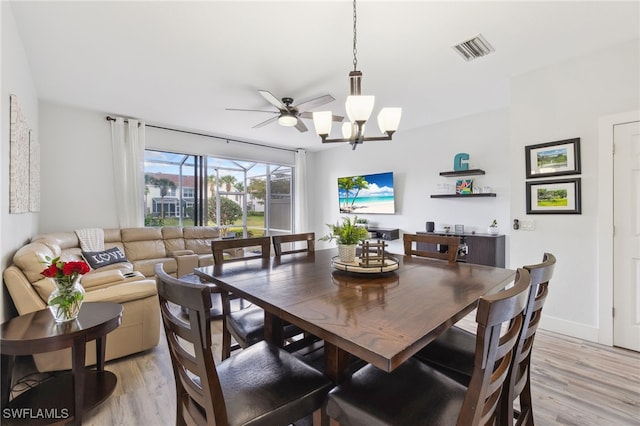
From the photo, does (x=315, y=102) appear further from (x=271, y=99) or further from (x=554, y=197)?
(x=554, y=197)

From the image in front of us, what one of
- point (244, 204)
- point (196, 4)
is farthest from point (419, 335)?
point (244, 204)

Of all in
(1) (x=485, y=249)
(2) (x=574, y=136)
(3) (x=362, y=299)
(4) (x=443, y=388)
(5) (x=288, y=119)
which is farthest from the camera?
(1) (x=485, y=249)

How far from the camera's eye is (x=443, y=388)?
1.13m

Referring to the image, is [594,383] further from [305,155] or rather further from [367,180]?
[305,155]

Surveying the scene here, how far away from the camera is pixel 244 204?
6430 mm

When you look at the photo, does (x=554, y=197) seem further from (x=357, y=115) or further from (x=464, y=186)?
(x=357, y=115)

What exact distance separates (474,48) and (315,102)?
5.00 ft

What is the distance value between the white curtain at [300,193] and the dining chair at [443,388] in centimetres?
558

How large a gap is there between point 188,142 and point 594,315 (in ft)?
19.8

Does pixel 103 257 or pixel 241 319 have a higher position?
pixel 103 257

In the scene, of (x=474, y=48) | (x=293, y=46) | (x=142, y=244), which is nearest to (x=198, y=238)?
(x=142, y=244)

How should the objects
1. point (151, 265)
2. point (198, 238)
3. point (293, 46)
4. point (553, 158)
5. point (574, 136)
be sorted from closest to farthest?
point (293, 46) < point (574, 136) < point (553, 158) < point (151, 265) < point (198, 238)

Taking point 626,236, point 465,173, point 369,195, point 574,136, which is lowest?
point 626,236

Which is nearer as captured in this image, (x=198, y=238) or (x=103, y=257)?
(x=103, y=257)
